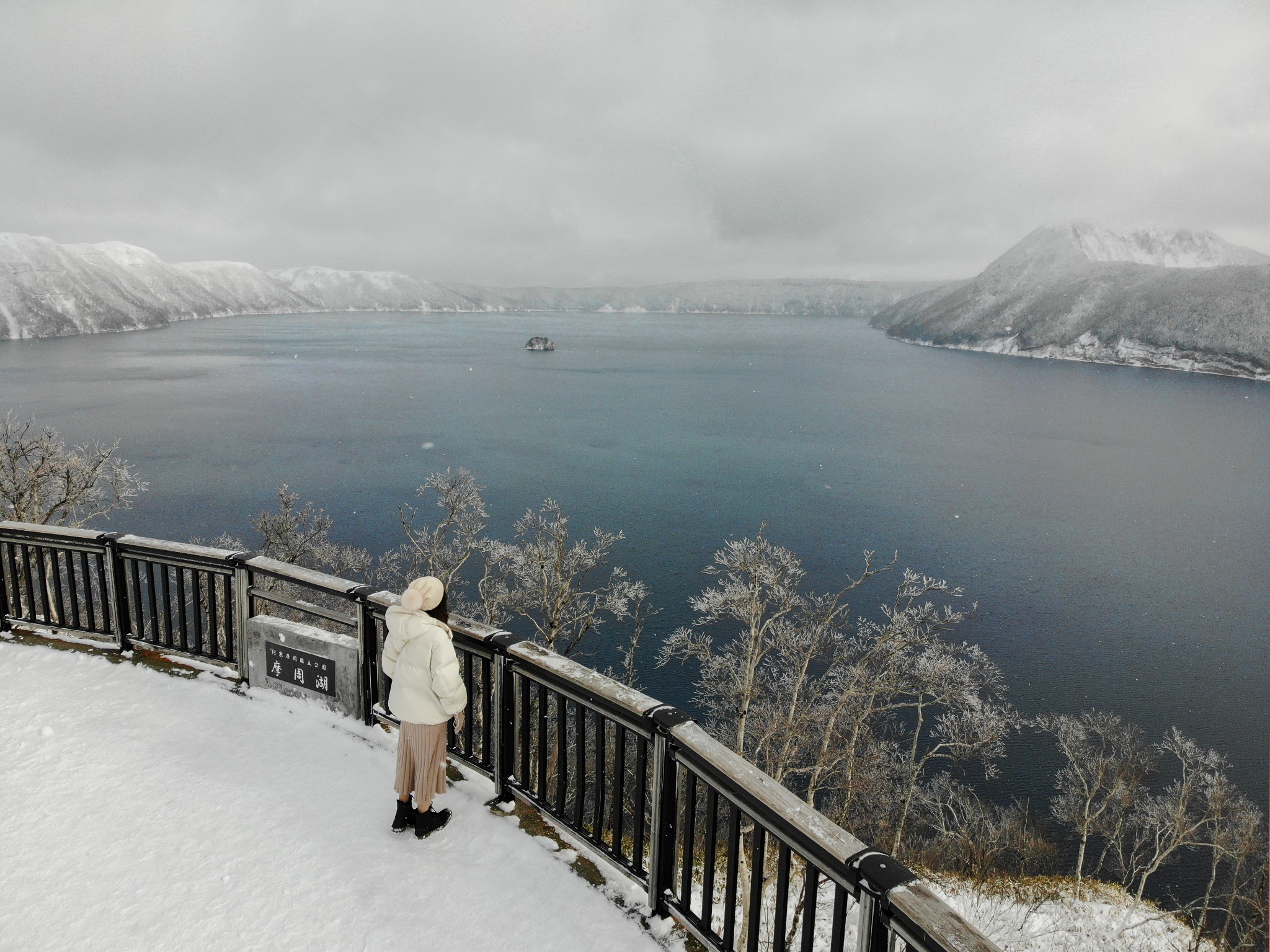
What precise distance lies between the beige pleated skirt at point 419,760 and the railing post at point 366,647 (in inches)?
47.0

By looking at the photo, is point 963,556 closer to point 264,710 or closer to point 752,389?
point 264,710

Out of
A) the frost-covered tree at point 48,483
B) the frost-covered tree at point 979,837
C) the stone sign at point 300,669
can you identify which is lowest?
the frost-covered tree at point 979,837

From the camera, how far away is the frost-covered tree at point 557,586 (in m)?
29.0

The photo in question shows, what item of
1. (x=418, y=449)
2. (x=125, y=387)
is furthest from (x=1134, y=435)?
(x=125, y=387)

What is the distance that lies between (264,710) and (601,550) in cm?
3377

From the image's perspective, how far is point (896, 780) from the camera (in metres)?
29.8

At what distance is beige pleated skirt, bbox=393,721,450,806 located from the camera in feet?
14.1

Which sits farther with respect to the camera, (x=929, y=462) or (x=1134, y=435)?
(x=1134, y=435)

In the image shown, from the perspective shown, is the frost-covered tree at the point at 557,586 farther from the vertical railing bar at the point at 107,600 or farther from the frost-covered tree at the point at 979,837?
the vertical railing bar at the point at 107,600

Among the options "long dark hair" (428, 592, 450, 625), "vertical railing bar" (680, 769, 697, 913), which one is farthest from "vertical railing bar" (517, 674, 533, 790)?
"vertical railing bar" (680, 769, 697, 913)

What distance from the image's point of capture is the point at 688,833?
12.4 ft

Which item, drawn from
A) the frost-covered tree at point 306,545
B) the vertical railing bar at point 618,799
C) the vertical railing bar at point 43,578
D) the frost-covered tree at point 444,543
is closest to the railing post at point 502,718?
the vertical railing bar at point 618,799

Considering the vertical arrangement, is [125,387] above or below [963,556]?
above

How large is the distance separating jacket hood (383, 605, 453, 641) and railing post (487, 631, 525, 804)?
466 millimetres
